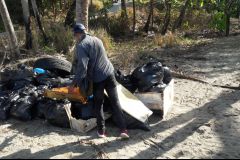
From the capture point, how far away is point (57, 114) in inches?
284

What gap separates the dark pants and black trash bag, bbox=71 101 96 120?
0.42 metres

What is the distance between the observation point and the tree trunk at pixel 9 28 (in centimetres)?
1059

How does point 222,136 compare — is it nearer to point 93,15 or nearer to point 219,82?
point 219,82

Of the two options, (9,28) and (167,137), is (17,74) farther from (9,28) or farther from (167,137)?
(167,137)

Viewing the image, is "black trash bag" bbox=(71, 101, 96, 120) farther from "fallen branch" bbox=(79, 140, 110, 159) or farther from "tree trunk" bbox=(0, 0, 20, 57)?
"tree trunk" bbox=(0, 0, 20, 57)

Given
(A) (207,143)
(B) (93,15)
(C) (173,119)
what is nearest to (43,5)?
(B) (93,15)

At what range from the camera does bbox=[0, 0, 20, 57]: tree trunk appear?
417 inches

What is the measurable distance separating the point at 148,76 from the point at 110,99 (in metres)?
1.22

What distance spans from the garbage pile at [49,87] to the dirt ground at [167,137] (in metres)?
0.18

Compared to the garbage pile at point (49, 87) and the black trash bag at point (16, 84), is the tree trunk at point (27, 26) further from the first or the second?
the black trash bag at point (16, 84)

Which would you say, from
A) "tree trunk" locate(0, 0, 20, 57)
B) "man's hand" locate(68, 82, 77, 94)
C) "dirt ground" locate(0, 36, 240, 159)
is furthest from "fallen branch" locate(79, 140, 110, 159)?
"tree trunk" locate(0, 0, 20, 57)

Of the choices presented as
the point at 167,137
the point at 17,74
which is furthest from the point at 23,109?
the point at 167,137

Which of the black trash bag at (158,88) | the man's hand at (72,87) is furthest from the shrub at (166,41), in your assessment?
the man's hand at (72,87)

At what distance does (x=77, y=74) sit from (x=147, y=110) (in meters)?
Answer: 1.53
